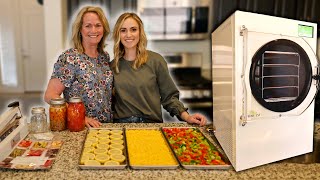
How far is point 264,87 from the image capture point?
119 cm

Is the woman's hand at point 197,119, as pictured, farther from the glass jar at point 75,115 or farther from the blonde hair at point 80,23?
the blonde hair at point 80,23

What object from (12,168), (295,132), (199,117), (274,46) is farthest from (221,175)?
(12,168)

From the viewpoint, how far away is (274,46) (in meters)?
1.19

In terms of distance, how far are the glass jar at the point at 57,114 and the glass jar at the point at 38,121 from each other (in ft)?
0.12

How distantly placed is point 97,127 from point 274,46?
0.96 metres

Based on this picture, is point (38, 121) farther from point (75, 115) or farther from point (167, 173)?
point (167, 173)

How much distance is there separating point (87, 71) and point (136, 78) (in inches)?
12.5

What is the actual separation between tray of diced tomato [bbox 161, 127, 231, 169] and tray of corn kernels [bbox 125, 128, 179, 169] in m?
0.03

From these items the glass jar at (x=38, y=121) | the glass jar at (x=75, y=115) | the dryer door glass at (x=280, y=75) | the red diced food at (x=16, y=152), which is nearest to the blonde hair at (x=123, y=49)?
the glass jar at (x=75, y=115)

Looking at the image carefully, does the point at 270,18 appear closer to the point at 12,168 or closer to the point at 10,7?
the point at 12,168

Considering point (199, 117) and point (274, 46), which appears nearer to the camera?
point (274, 46)

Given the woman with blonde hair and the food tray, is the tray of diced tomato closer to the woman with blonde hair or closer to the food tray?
the woman with blonde hair

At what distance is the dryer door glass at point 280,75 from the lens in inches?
45.8

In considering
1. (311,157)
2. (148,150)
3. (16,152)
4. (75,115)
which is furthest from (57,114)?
(311,157)
